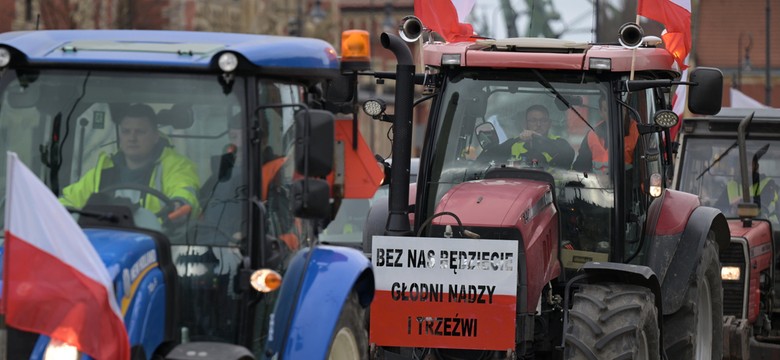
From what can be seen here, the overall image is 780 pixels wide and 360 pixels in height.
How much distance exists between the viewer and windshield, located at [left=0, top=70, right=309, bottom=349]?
8.02 m

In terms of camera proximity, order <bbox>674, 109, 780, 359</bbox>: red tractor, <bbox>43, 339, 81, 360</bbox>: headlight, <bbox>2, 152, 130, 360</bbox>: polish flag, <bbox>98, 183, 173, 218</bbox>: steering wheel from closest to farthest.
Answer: <bbox>2, 152, 130, 360</bbox>: polish flag → <bbox>43, 339, 81, 360</bbox>: headlight → <bbox>98, 183, 173, 218</bbox>: steering wheel → <bbox>674, 109, 780, 359</bbox>: red tractor

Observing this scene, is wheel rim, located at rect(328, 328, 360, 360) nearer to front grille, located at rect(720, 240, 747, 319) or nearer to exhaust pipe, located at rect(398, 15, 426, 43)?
exhaust pipe, located at rect(398, 15, 426, 43)

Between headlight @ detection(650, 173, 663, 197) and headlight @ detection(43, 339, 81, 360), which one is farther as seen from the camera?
headlight @ detection(650, 173, 663, 197)

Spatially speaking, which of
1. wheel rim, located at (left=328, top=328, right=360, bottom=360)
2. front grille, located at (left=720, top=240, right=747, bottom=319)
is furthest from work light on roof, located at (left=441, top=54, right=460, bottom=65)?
front grille, located at (left=720, top=240, right=747, bottom=319)

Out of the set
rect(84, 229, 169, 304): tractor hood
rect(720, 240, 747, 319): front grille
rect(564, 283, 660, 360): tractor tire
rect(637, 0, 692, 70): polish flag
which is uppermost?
rect(637, 0, 692, 70): polish flag

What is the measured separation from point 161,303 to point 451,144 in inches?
150

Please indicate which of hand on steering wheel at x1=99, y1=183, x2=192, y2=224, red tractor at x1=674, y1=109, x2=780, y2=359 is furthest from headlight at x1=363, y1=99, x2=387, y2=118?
red tractor at x1=674, y1=109, x2=780, y2=359

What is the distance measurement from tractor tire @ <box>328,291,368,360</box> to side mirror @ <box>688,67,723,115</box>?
3152mm

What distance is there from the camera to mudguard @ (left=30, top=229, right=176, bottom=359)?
7520 millimetres

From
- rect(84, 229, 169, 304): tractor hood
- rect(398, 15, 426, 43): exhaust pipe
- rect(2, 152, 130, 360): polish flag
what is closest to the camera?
rect(2, 152, 130, 360): polish flag

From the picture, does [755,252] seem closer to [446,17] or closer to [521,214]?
[446,17]

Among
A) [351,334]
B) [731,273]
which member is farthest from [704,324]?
[351,334]

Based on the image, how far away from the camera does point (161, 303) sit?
7.78 meters

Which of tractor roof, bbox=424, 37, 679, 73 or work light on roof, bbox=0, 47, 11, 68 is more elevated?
work light on roof, bbox=0, 47, 11, 68
